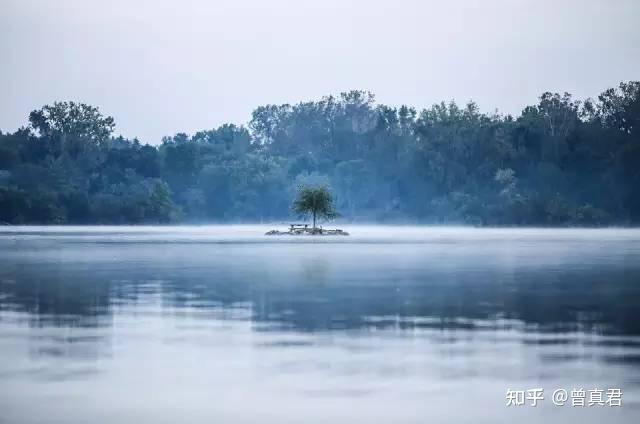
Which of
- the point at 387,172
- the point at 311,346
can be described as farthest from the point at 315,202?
the point at 311,346

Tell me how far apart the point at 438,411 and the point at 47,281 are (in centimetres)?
1968

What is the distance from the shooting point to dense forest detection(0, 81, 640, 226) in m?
134

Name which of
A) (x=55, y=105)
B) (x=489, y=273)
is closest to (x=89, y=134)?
(x=55, y=105)

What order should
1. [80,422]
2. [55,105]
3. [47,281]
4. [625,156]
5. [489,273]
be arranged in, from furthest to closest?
[55,105] < [625,156] < [489,273] < [47,281] < [80,422]

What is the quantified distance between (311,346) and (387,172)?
457ft

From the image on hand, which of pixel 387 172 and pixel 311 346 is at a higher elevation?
pixel 387 172

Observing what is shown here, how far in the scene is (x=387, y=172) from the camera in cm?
15450

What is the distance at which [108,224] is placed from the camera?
136 meters

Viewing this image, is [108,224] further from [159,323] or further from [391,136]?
[159,323]

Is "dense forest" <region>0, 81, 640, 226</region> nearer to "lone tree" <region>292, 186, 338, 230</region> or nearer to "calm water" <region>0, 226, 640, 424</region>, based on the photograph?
"lone tree" <region>292, 186, 338, 230</region>

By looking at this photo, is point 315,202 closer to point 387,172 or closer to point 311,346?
point 387,172

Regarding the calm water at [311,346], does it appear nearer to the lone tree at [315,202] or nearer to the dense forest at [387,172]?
the lone tree at [315,202]

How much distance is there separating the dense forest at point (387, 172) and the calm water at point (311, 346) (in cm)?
10605

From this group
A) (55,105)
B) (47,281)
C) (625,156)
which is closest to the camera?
(47,281)
